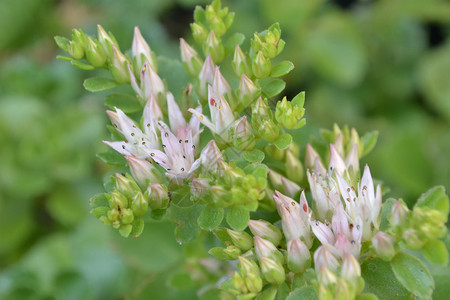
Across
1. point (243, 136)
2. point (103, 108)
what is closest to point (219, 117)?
point (243, 136)

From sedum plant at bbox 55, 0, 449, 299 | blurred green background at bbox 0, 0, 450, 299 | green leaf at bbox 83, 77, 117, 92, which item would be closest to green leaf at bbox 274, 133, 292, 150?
sedum plant at bbox 55, 0, 449, 299

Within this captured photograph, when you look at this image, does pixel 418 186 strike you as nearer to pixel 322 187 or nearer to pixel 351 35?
pixel 351 35

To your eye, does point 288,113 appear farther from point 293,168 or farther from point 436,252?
point 436,252

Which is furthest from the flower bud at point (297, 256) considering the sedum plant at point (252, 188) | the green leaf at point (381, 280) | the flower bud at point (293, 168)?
the flower bud at point (293, 168)

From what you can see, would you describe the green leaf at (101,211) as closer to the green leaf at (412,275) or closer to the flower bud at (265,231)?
the flower bud at (265,231)

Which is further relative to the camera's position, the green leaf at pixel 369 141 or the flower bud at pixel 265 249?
the green leaf at pixel 369 141

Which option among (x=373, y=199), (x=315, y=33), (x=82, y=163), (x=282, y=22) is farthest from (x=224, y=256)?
(x=315, y=33)
